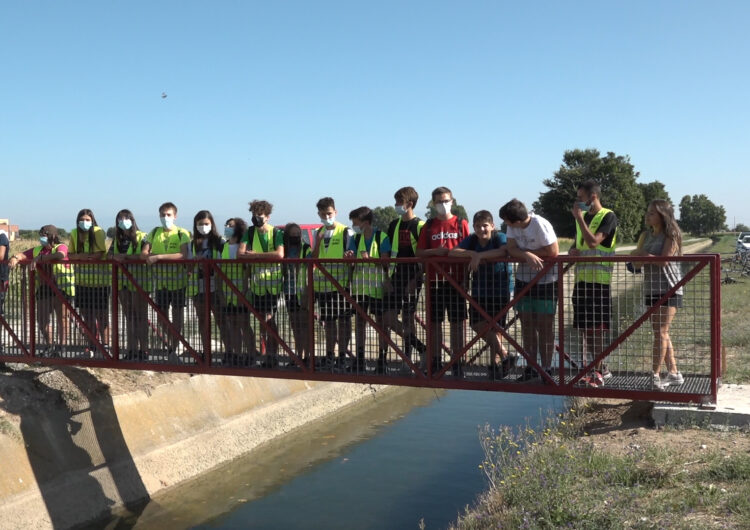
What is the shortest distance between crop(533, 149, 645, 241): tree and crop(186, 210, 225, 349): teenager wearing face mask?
59.6 meters

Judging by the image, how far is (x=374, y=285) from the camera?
7.39m

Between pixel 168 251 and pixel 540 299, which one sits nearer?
pixel 540 299

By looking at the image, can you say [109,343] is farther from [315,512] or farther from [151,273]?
[315,512]

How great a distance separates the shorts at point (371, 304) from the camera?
24.5ft

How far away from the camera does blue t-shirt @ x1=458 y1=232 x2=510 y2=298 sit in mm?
6852

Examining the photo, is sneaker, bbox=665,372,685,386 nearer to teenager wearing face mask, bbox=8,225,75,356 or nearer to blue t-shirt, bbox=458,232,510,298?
blue t-shirt, bbox=458,232,510,298

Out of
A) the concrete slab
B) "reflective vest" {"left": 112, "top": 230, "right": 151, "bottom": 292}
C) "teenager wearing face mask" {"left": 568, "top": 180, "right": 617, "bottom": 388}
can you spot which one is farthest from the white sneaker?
"reflective vest" {"left": 112, "top": 230, "right": 151, "bottom": 292}

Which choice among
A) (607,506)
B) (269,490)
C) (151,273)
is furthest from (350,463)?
(607,506)

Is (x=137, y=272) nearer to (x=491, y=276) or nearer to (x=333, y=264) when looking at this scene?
(x=333, y=264)

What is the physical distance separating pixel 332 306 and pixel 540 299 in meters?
2.18

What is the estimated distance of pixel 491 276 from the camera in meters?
6.89

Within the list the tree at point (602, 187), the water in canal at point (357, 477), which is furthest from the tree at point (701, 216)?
the water in canal at point (357, 477)

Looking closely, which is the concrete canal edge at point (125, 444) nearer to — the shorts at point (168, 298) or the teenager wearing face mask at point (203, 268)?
the shorts at point (168, 298)

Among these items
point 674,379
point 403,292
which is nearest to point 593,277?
point 674,379
